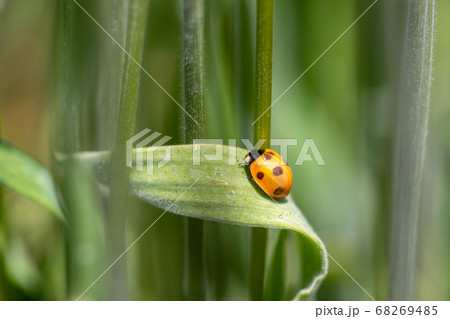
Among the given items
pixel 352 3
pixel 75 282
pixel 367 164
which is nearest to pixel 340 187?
pixel 367 164

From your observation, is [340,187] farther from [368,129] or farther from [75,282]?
[75,282]

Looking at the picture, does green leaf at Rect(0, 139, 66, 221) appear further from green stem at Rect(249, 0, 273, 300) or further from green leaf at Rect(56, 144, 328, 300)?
green stem at Rect(249, 0, 273, 300)

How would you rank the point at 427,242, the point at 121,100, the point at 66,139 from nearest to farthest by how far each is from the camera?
the point at 121,100 < the point at 66,139 < the point at 427,242

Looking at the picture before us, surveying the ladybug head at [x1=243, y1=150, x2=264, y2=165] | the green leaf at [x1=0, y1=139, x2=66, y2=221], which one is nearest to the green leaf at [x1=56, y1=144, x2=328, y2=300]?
the ladybug head at [x1=243, y1=150, x2=264, y2=165]

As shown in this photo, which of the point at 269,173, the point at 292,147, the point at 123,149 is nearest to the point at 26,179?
the point at 123,149

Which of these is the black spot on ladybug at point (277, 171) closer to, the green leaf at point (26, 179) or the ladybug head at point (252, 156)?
the ladybug head at point (252, 156)

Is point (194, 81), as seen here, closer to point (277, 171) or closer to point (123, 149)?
→ point (123, 149)

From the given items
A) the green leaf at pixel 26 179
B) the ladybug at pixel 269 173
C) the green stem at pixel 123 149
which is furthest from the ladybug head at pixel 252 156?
the green leaf at pixel 26 179
